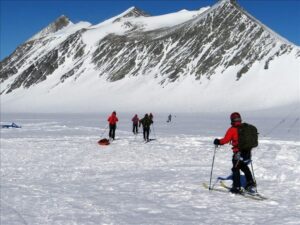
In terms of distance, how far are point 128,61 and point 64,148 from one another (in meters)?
123

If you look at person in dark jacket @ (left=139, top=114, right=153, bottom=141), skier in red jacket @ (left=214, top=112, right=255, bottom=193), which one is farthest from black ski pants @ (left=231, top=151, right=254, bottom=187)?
person in dark jacket @ (left=139, top=114, right=153, bottom=141)

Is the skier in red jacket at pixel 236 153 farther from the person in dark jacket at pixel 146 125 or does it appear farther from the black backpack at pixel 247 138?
the person in dark jacket at pixel 146 125

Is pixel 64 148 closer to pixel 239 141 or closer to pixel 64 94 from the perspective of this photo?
pixel 239 141

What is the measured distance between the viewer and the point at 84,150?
74.6ft

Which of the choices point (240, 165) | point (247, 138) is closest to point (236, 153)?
point (240, 165)

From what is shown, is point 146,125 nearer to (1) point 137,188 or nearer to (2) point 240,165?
(1) point 137,188

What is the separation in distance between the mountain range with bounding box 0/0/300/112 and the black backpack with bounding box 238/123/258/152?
87778mm

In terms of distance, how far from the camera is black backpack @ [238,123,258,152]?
10.9 m

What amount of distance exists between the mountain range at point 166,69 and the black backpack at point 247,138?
3456 inches

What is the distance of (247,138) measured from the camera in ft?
35.7

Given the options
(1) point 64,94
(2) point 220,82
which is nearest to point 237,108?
(2) point 220,82

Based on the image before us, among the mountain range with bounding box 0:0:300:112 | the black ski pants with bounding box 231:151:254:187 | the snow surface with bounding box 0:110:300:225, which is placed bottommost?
the snow surface with bounding box 0:110:300:225

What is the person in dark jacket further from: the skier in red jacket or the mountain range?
the mountain range

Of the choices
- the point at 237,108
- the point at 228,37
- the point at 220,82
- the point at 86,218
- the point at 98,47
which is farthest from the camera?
the point at 98,47
